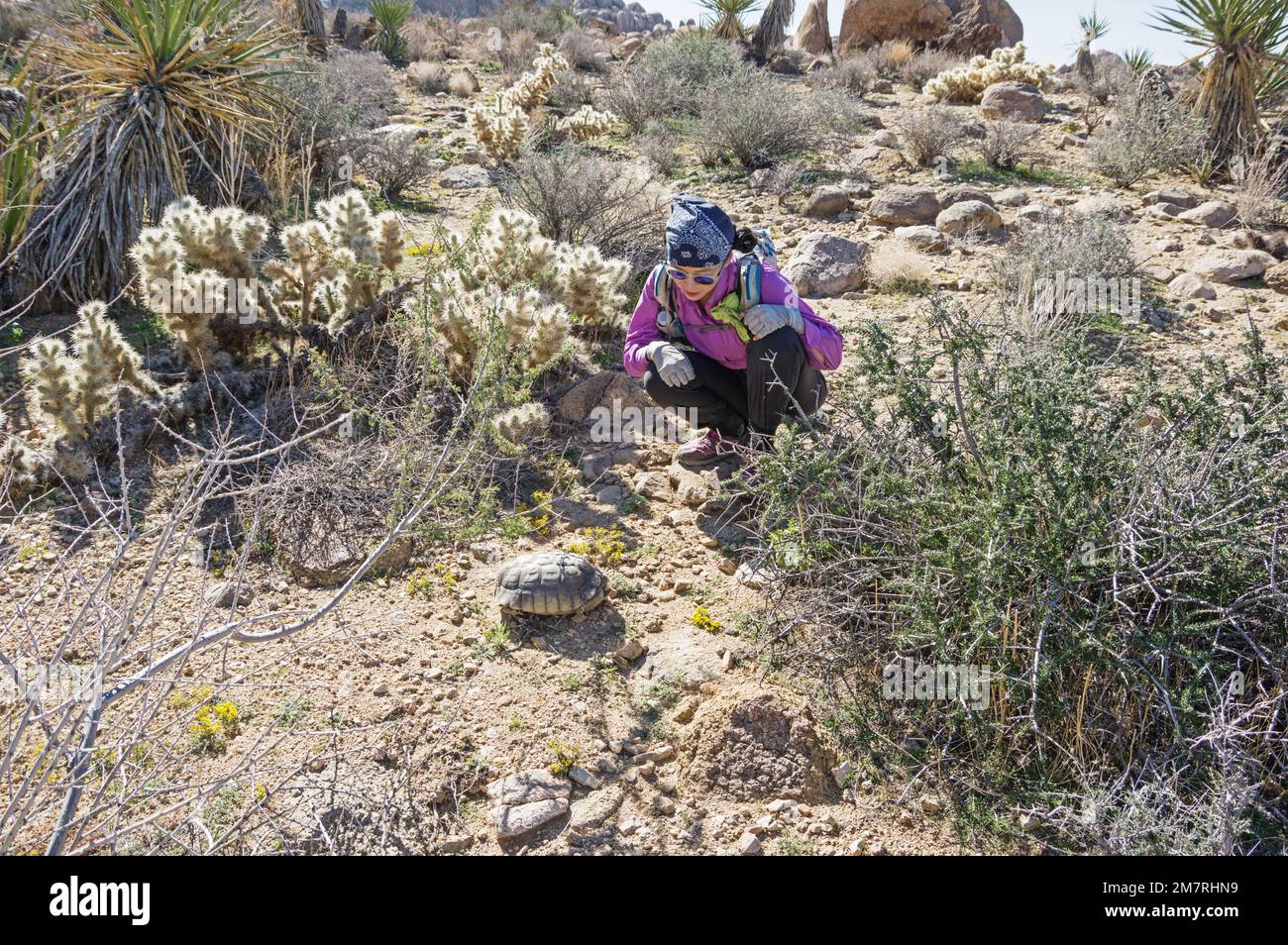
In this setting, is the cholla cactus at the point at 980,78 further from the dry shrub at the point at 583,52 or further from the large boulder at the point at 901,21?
the dry shrub at the point at 583,52

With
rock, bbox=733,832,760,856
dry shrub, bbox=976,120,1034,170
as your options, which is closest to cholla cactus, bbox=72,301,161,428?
rock, bbox=733,832,760,856

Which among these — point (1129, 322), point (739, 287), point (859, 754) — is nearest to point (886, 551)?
point (859, 754)

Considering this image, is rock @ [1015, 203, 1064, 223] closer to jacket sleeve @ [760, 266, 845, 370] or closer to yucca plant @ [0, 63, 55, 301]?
jacket sleeve @ [760, 266, 845, 370]

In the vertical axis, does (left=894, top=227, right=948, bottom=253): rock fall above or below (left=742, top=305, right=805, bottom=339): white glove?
above

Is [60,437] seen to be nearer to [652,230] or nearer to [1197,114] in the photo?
[652,230]

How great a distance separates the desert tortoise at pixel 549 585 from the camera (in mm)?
2990

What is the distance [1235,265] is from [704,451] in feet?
13.9

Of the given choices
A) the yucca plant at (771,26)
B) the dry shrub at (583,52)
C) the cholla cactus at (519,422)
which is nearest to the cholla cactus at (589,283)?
the cholla cactus at (519,422)

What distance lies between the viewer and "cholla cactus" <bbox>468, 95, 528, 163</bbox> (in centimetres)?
888

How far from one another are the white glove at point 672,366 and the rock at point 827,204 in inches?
165

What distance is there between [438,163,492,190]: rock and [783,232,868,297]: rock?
3.62m

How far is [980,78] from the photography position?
12.0 m

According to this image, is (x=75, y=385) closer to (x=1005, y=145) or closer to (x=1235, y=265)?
(x=1235, y=265)
